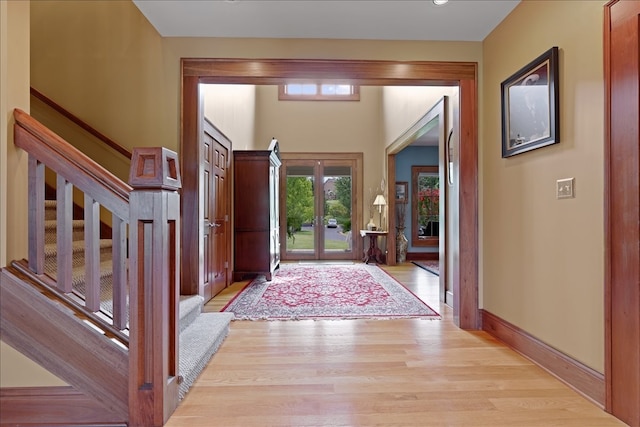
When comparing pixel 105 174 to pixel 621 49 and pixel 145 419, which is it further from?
pixel 621 49

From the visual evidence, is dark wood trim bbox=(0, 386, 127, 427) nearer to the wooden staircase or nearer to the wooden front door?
the wooden staircase

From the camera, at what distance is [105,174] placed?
152cm

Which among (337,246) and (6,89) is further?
(337,246)

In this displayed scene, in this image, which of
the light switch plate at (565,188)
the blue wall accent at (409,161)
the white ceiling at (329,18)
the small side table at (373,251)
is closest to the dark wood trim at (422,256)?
the blue wall accent at (409,161)

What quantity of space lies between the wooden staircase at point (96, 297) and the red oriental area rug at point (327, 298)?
1693 mm

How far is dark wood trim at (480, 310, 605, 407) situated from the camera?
178 centimetres

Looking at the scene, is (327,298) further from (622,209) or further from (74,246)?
(622,209)

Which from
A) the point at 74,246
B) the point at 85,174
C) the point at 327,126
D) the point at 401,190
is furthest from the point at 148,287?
the point at 401,190

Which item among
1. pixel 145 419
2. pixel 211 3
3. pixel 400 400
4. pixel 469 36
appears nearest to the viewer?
pixel 145 419

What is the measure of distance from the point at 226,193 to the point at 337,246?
3.61m

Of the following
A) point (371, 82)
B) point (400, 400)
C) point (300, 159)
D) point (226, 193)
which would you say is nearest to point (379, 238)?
point (300, 159)

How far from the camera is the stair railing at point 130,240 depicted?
1492mm

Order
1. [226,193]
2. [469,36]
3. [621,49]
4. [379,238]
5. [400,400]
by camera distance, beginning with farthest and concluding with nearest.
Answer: [379,238] < [226,193] < [469,36] < [400,400] < [621,49]

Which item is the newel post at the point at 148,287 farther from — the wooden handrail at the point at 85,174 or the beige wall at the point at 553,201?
the beige wall at the point at 553,201
